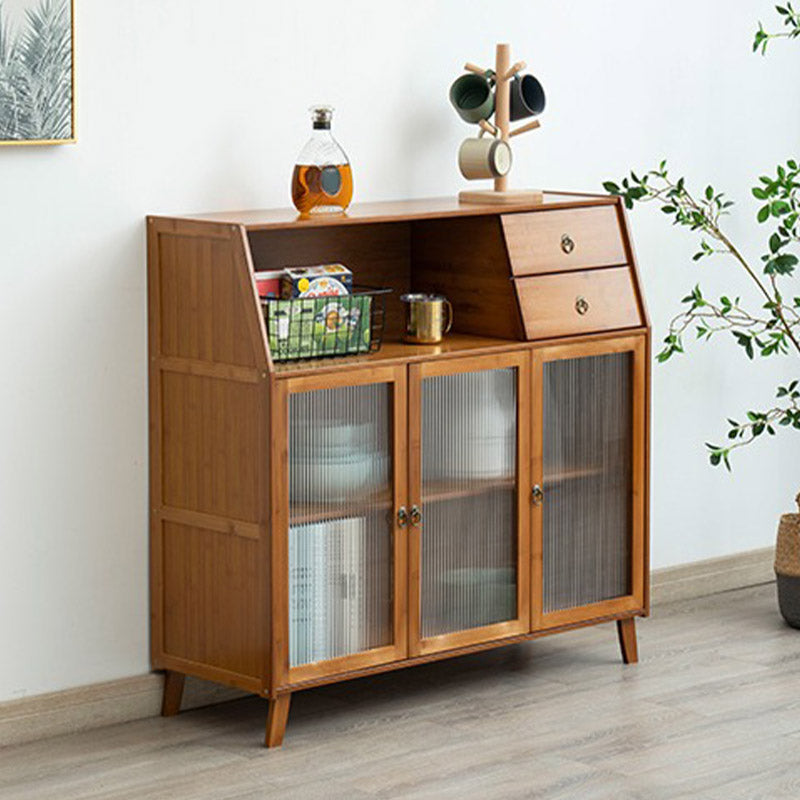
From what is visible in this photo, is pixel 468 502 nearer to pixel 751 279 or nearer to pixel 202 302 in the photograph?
pixel 202 302

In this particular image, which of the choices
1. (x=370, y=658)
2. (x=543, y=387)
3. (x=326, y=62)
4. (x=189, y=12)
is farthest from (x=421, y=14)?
(x=370, y=658)

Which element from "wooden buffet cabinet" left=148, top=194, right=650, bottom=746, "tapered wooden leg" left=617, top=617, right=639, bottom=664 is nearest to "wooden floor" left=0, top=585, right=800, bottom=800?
"tapered wooden leg" left=617, top=617, right=639, bottom=664

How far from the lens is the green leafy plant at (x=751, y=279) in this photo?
14.3ft

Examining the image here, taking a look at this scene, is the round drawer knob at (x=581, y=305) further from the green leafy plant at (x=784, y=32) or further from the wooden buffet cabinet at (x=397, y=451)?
the green leafy plant at (x=784, y=32)

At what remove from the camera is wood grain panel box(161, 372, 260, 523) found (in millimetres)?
3424

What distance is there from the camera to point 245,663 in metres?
3.50

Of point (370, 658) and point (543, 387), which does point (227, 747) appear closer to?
point (370, 658)

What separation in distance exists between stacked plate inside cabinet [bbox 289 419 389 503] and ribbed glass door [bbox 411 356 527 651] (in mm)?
105

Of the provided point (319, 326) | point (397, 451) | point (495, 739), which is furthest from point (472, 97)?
point (495, 739)

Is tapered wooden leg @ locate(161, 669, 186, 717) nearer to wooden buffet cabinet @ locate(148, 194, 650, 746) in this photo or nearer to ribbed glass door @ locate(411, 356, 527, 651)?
wooden buffet cabinet @ locate(148, 194, 650, 746)

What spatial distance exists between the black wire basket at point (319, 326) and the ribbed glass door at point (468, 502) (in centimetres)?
15

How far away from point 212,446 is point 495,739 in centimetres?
81

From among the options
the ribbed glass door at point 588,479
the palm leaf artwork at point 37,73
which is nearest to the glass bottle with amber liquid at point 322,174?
the palm leaf artwork at point 37,73

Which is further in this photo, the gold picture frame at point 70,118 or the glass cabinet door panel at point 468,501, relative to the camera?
the glass cabinet door panel at point 468,501
